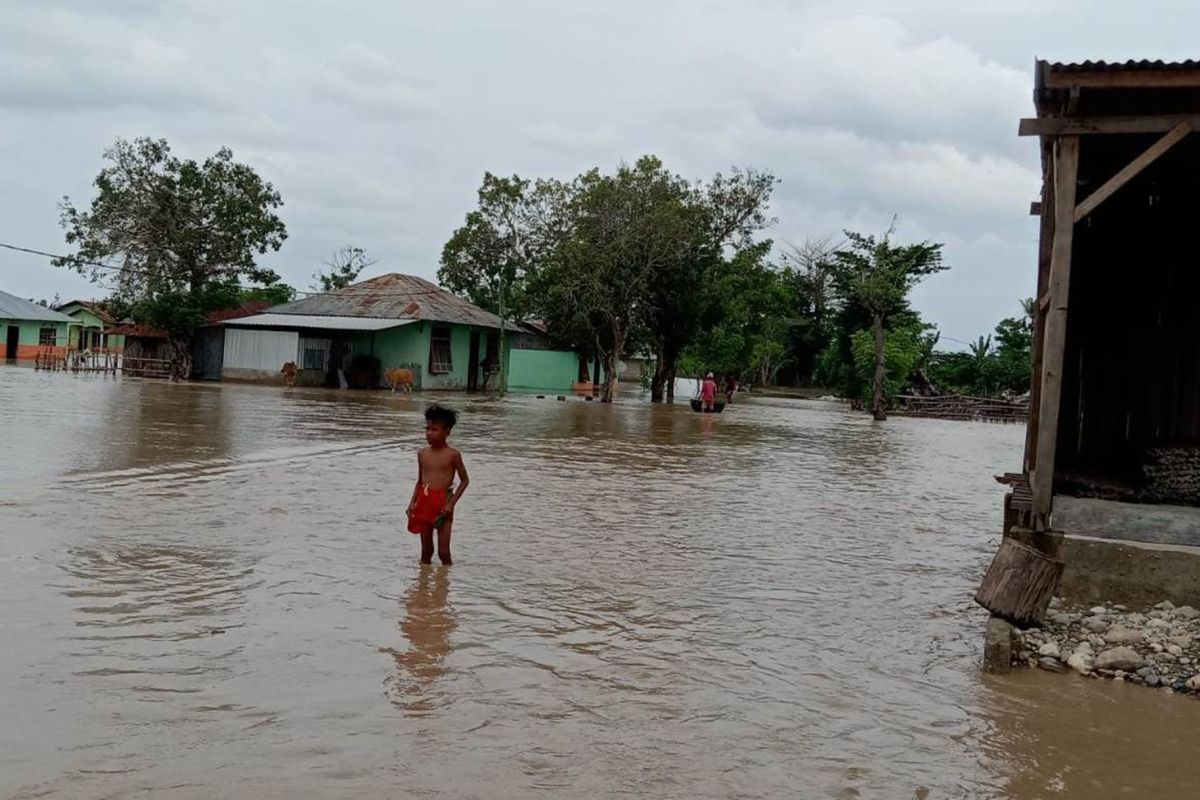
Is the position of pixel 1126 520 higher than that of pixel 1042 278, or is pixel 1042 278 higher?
pixel 1042 278

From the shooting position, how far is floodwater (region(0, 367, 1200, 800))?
4230 millimetres

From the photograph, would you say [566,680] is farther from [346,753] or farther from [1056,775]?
[1056,775]

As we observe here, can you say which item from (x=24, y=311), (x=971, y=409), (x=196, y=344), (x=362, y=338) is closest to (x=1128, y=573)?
(x=362, y=338)

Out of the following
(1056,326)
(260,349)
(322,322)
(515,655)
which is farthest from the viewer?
(260,349)

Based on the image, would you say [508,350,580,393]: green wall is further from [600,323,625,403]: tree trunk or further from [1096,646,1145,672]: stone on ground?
[1096,646,1145,672]: stone on ground

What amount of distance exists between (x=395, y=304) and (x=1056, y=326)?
1392 inches

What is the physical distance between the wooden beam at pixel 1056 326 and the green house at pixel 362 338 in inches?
1256

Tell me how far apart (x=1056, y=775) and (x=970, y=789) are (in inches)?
19.1

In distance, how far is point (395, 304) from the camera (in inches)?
1608

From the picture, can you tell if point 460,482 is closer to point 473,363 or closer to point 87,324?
point 473,363

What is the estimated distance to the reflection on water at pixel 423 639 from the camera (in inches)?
197

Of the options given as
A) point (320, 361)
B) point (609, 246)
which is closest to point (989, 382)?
point (609, 246)

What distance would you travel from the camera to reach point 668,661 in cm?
588

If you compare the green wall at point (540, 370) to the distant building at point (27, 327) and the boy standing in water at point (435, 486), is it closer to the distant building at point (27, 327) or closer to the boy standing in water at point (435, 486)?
the distant building at point (27, 327)
